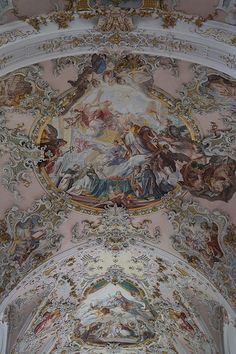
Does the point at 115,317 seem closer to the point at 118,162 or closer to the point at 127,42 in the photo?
the point at 118,162

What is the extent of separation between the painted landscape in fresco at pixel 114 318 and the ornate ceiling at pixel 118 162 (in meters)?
0.25

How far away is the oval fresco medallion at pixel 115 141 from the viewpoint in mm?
11320

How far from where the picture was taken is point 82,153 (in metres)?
12.5

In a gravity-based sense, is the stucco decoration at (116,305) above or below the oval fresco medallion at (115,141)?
below

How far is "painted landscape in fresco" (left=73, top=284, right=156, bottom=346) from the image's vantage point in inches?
681

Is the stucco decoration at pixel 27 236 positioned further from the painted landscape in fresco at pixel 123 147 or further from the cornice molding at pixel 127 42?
the cornice molding at pixel 127 42

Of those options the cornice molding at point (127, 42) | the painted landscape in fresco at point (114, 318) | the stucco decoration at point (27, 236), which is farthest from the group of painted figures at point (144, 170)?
the painted landscape in fresco at point (114, 318)

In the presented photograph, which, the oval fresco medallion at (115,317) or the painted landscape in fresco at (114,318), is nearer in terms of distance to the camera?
the oval fresco medallion at (115,317)

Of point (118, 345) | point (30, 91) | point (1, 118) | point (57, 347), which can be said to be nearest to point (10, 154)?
point (1, 118)

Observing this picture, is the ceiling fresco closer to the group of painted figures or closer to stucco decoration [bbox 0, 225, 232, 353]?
the group of painted figures

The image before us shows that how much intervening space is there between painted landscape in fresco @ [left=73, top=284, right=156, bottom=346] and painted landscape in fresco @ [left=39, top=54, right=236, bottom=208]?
4827 millimetres

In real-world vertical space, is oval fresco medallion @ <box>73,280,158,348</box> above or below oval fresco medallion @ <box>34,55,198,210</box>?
below

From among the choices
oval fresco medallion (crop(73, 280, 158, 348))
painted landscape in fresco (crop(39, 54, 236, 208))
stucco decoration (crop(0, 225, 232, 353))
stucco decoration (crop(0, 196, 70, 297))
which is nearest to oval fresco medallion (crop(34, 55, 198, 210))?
painted landscape in fresco (crop(39, 54, 236, 208))

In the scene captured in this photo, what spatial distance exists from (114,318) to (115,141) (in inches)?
336
